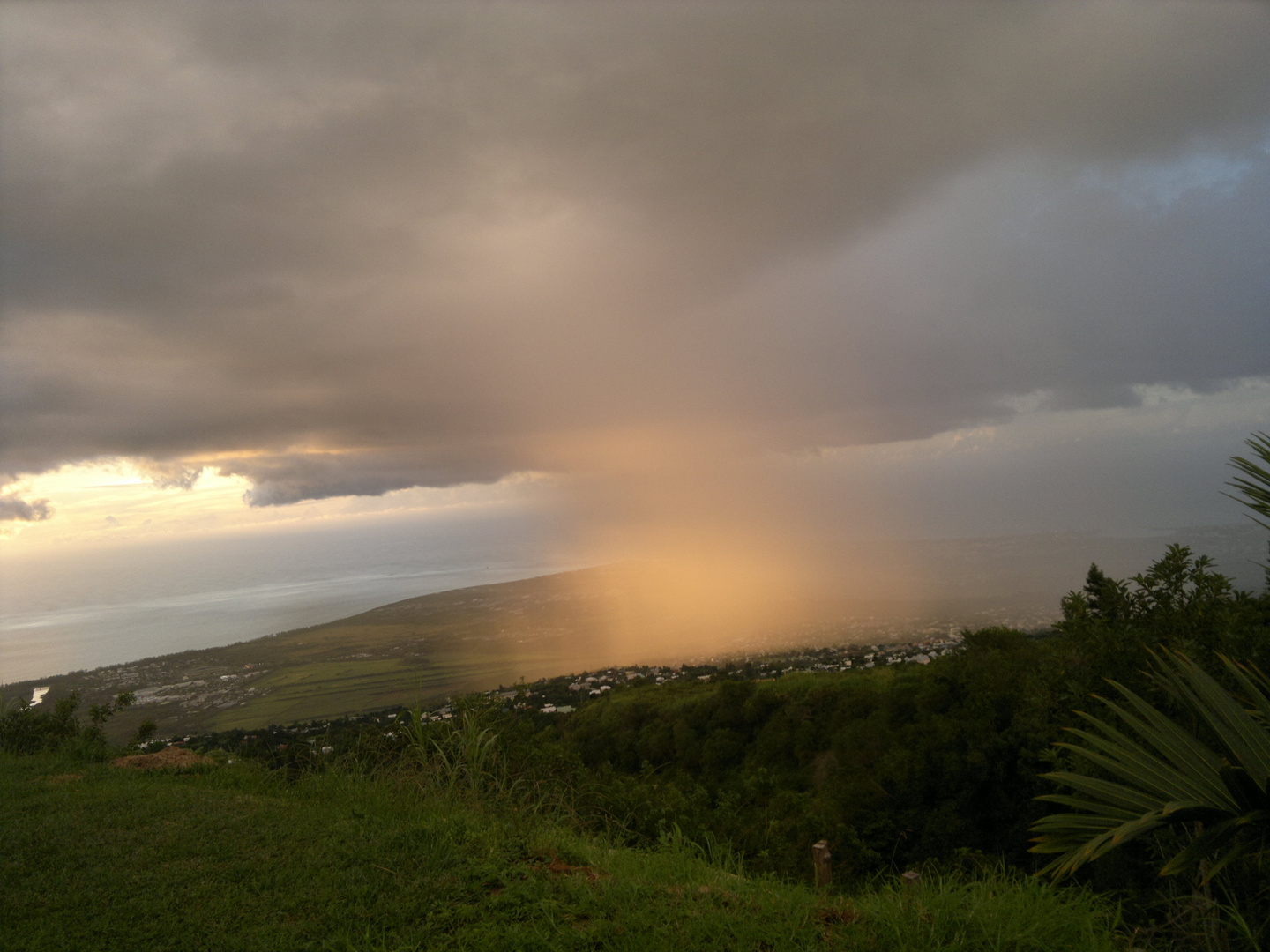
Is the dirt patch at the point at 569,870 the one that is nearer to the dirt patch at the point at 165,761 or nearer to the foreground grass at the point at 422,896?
the foreground grass at the point at 422,896

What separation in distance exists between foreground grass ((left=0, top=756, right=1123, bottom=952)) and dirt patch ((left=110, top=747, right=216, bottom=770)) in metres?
1.83

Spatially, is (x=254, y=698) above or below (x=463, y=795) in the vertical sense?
below

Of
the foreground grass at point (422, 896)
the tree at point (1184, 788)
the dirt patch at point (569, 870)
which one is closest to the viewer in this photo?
the tree at point (1184, 788)

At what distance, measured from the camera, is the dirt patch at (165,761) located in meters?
7.07

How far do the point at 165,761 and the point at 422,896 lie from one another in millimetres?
5447

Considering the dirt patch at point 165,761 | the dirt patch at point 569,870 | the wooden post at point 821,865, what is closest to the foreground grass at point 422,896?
the dirt patch at point 569,870

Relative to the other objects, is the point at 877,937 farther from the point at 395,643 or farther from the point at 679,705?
the point at 395,643

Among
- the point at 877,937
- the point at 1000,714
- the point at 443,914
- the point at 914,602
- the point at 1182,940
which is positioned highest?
the point at 443,914

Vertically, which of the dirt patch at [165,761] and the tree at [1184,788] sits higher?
the tree at [1184,788]

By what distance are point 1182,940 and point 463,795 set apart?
16.2 feet

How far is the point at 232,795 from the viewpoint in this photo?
19.2ft

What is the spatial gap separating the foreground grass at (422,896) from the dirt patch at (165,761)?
183cm

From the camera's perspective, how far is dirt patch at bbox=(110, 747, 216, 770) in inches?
278

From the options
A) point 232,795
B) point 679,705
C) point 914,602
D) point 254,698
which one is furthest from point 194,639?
point 914,602
